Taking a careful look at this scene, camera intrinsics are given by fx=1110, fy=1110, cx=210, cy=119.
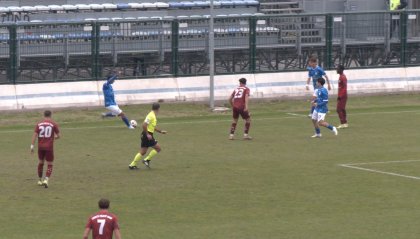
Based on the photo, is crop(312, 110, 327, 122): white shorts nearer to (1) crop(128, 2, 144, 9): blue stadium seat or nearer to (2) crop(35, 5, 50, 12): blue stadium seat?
(2) crop(35, 5, 50, 12): blue stadium seat

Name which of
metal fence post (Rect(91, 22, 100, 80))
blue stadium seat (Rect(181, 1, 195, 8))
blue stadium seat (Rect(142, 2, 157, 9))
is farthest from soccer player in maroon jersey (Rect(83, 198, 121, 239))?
blue stadium seat (Rect(181, 1, 195, 8))

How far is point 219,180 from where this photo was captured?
24.6 meters

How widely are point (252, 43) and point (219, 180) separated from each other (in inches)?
653

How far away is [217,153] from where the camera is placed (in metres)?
28.8

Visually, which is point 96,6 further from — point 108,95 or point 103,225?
point 103,225

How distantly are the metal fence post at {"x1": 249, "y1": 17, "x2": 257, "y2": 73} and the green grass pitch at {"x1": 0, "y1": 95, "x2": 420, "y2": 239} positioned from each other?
360cm

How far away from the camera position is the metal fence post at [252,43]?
132 feet

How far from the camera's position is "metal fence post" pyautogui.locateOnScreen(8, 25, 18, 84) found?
3672 centimetres

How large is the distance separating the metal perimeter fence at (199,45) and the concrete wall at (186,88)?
301mm

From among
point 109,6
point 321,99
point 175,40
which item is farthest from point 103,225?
point 109,6

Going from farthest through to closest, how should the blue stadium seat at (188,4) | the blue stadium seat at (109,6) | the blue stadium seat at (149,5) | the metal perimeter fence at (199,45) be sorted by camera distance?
the blue stadium seat at (188,4) → the blue stadium seat at (149,5) → the blue stadium seat at (109,6) → the metal perimeter fence at (199,45)

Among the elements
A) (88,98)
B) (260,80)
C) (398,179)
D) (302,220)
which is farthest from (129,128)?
(302,220)

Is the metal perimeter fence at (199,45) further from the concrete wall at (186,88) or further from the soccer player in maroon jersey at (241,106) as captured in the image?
the soccer player in maroon jersey at (241,106)

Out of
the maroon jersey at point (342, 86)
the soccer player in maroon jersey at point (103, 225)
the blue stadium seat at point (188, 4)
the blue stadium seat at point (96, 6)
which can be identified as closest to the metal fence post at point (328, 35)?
the maroon jersey at point (342, 86)
